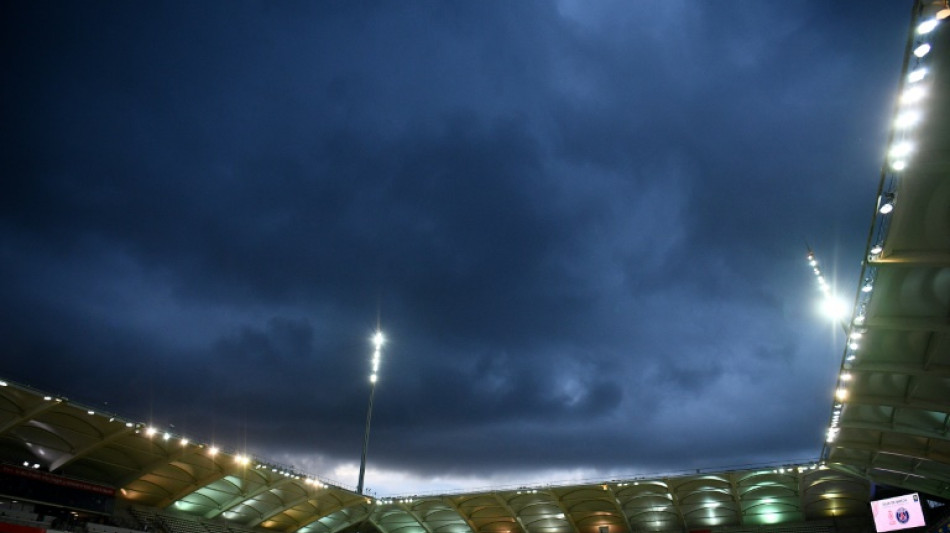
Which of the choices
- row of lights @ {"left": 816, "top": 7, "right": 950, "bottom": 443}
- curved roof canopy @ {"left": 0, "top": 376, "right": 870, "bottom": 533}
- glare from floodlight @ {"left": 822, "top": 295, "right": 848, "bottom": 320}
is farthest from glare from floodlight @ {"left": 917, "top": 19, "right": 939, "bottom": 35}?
curved roof canopy @ {"left": 0, "top": 376, "right": 870, "bottom": 533}

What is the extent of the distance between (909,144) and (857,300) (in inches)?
289

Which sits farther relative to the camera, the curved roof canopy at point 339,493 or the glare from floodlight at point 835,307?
the curved roof canopy at point 339,493

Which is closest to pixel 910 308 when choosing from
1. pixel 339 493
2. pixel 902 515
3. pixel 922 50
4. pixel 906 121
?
pixel 906 121

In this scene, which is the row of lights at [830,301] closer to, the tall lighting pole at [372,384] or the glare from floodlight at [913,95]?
the glare from floodlight at [913,95]

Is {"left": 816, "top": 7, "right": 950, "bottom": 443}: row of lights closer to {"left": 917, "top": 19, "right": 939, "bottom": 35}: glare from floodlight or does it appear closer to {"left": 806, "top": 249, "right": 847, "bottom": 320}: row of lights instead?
{"left": 917, "top": 19, "right": 939, "bottom": 35}: glare from floodlight

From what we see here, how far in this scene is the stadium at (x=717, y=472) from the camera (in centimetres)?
1430

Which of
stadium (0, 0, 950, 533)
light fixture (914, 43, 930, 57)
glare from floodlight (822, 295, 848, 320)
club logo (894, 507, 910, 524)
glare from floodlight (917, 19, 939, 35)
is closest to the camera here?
glare from floodlight (917, 19, 939, 35)

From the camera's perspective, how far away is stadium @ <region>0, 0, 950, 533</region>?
46.9 ft

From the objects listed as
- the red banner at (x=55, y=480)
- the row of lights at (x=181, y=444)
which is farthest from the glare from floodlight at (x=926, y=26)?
the red banner at (x=55, y=480)

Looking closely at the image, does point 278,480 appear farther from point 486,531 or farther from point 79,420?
point 486,531

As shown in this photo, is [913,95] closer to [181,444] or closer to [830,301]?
[830,301]

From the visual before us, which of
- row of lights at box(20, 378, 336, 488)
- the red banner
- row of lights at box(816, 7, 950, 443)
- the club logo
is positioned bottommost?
the club logo

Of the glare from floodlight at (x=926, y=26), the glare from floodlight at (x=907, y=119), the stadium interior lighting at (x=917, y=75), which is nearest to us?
the glare from floodlight at (x=926, y=26)

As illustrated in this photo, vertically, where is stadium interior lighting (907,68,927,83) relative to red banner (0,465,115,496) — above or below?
above
